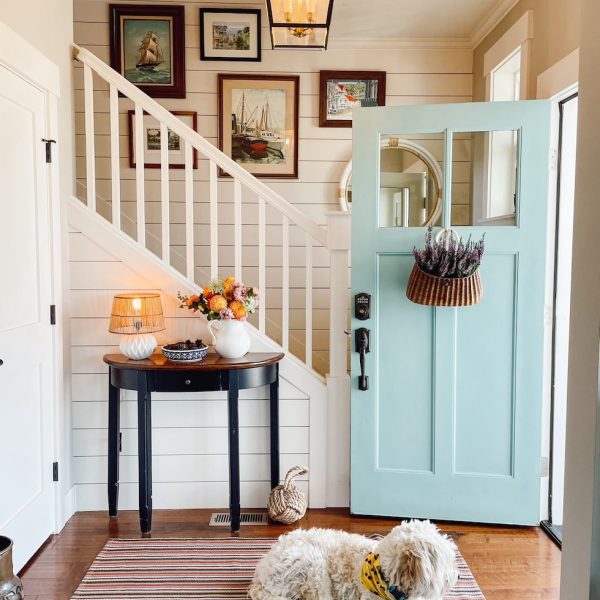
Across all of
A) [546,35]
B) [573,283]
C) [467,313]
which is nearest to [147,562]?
[467,313]

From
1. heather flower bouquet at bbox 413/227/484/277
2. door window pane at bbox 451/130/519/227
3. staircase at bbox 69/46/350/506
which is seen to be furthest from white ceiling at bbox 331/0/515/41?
heather flower bouquet at bbox 413/227/484/277

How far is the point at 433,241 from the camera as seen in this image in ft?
8.75

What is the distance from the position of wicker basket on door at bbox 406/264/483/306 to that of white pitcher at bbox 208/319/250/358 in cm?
87

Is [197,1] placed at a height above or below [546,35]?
above

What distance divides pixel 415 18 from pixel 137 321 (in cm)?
246

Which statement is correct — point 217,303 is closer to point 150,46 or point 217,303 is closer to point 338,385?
point 338,385

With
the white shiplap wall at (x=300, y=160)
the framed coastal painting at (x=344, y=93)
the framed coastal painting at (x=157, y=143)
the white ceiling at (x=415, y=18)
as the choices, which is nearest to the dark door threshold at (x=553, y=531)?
the white shiplap wall at (x=300, y=160)

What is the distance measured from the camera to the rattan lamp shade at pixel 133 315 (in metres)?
2.58

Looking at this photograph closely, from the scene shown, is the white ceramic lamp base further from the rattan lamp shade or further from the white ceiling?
the white ceiling

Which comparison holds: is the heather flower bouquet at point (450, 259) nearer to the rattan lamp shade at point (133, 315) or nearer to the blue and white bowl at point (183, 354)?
the blue and white bowl at point (183, 354)

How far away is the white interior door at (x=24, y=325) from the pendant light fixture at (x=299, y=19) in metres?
1.08

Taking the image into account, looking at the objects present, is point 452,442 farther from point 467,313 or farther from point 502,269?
point 502,269

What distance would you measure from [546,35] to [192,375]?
2317mm

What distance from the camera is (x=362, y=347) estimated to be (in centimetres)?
277
